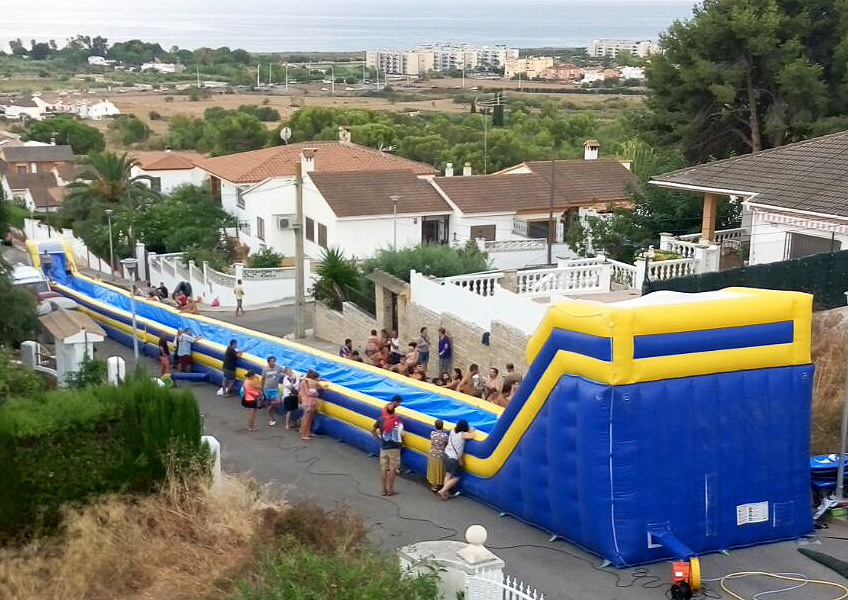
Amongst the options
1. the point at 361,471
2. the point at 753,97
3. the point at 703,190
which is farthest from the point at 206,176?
the point at 361,471

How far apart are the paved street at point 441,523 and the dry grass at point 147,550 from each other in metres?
1.88

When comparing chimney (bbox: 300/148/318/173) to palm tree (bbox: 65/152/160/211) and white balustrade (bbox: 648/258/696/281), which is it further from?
white balustrade (bbox: 648/258/696/281)

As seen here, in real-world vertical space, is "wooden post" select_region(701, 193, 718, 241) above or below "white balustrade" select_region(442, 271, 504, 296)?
above

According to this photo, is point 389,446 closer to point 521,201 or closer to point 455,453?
point 455,453

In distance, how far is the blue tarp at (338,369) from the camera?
15.1 m

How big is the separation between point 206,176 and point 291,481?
137 feet

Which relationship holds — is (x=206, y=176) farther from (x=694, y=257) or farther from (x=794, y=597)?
(x=794, y=597)

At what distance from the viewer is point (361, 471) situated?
15516 mm

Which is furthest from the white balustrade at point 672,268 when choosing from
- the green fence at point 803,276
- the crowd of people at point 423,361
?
the crowd of people at point 423,361

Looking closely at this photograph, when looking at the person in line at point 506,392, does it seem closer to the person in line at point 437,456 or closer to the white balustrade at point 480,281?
the person in line at point 437,456

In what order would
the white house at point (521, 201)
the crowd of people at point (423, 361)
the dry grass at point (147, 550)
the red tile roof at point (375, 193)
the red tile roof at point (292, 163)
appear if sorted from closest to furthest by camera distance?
the dry grass at point (147, 550) → the crowd of people at point (423, 361) → the red tile roof at point (375, 193) → the white house at point (521, 201) → the red tile roof at point (292, 163)

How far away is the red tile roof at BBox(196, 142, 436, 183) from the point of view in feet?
156

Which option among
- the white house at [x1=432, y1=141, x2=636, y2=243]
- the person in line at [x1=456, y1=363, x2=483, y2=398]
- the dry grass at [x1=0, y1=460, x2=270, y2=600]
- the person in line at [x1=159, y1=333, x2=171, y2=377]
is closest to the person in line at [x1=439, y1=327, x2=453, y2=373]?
the person in line at [x1=456, y1=363, x2=483, y2=398]

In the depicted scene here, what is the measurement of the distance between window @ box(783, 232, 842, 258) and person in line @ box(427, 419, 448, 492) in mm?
10726
